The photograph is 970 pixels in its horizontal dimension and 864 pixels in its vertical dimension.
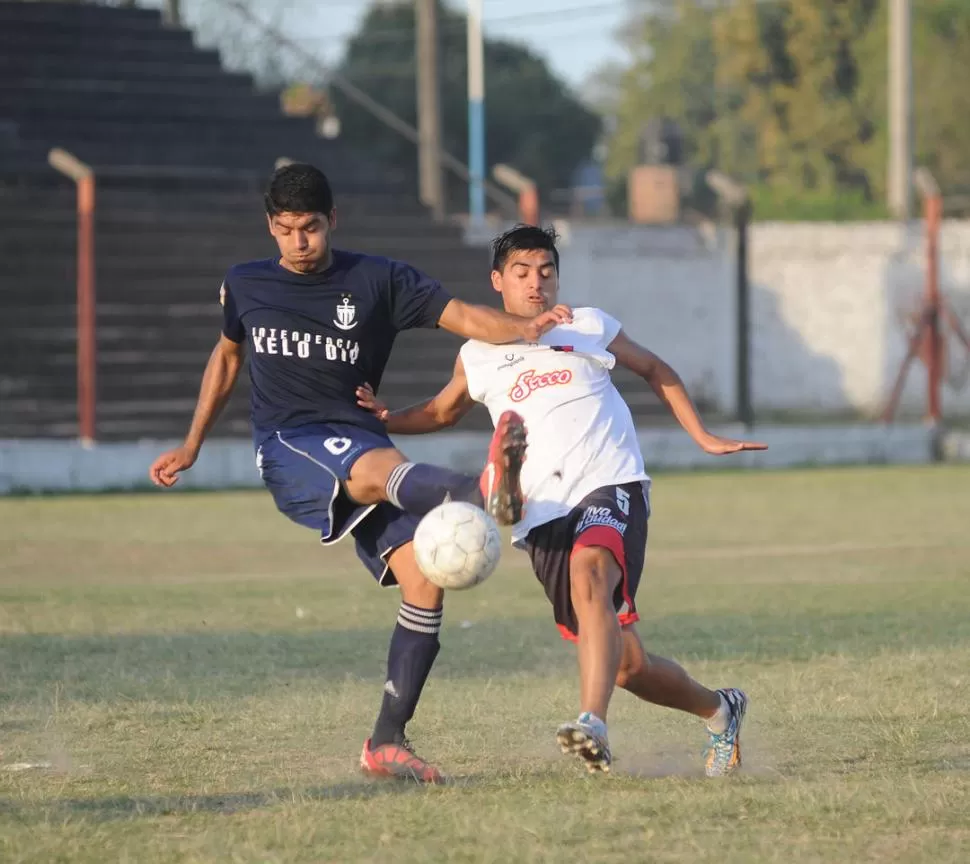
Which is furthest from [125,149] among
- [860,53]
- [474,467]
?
[860,53]

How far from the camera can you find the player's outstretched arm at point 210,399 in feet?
21.9

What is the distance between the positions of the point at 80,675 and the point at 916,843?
4383 mm

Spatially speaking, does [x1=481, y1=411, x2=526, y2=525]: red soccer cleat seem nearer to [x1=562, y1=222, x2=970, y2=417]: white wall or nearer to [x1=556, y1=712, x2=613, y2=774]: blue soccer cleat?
[x1=556, y1=712, x2=613, y2=774]: blue soccer cleat

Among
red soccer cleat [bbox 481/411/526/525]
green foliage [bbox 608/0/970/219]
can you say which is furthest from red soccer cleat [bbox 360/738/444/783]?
green foliage [bbox 608/0/970/219]

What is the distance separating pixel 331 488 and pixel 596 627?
949 mm

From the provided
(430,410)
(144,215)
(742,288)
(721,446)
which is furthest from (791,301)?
(721,446)

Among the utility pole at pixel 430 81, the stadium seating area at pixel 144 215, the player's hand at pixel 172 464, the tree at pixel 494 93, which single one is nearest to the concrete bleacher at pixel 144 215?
the stadium seating area at pixel 144 215

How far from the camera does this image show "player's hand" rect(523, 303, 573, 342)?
603cm

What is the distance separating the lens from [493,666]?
28.4 feet

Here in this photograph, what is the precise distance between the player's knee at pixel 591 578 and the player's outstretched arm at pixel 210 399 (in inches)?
59.0

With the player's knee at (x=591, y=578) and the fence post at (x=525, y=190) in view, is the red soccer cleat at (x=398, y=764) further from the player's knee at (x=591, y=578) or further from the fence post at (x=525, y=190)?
the fence post at (x=525, y=190)

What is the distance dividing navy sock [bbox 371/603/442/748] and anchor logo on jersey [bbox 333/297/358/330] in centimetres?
92

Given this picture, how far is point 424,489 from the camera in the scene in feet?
19.7

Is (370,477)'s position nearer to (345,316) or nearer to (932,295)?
(345,316)
